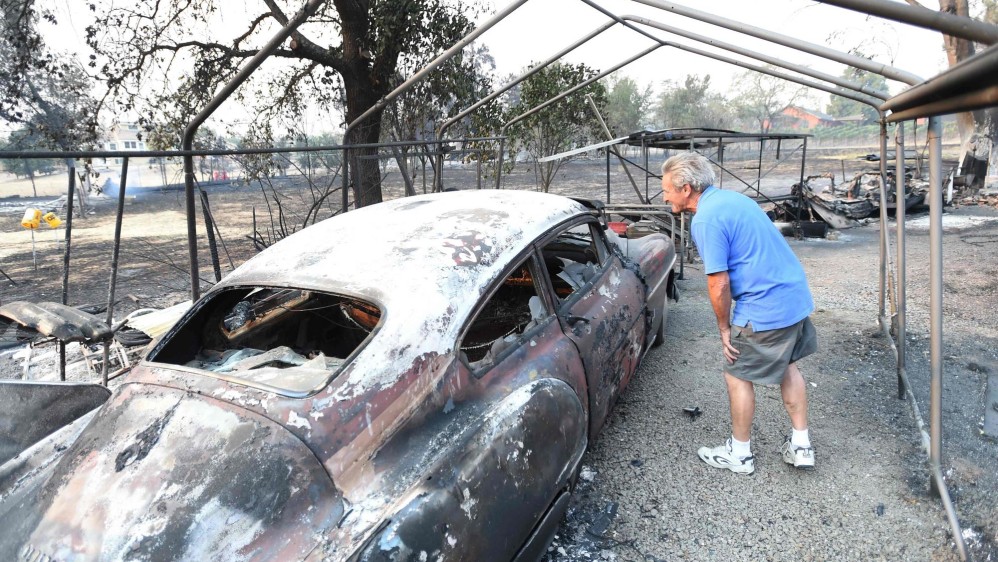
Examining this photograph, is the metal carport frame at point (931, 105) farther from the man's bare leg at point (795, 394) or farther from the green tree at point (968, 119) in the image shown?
the green tree at point (968, 119)

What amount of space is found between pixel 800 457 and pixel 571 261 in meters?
1.83

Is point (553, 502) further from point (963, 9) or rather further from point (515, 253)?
point (963, 9)

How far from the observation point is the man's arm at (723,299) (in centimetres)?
279

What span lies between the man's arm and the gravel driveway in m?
0.79

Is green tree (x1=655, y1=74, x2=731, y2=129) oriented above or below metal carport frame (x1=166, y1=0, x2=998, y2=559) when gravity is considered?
above

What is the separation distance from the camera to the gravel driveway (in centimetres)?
256

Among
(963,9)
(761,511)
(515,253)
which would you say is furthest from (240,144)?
(963,9)

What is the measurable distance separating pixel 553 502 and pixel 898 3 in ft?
7.33

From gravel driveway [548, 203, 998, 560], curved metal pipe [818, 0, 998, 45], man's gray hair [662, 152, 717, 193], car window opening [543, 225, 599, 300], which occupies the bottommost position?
gravel driveway [548, 203, 998, 560]

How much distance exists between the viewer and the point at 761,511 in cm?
277

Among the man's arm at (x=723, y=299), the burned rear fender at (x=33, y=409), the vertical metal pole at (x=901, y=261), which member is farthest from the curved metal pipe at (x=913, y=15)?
the burned rear fender at (x=33, y=409)

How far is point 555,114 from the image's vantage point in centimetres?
1304

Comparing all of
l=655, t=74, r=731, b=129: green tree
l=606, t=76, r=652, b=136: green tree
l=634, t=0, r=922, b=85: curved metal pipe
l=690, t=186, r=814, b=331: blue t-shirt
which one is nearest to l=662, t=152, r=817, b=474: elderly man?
l=690, t=186, r=814, b=331: blue t-shirt

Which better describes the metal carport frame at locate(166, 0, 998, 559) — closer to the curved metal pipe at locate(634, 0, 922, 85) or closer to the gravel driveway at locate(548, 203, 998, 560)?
the curved metal pipe at locate(634, 0, 922, 85)
